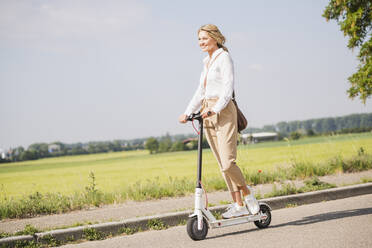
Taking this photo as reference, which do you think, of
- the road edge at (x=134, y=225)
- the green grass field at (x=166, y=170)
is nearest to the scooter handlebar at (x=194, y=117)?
the road edge at (x=134, y=225)

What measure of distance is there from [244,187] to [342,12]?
495 inches

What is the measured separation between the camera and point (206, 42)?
15.1ft

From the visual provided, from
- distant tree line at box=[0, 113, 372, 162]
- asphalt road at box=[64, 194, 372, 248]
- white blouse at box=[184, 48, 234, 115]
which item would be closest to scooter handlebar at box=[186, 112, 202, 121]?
white blouse at box=[184, 48, 234, 115]

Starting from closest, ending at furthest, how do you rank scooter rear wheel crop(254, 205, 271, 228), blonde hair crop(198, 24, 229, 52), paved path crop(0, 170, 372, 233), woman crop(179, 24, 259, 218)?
1. woman crop(179, 24, 259, 218)
2. blonde hair crop(198, 24, 229, 52)
3. scooter rear wheel crop(254, 205, 271, 228)
4. paved path crop(0, 170, 372, 233)

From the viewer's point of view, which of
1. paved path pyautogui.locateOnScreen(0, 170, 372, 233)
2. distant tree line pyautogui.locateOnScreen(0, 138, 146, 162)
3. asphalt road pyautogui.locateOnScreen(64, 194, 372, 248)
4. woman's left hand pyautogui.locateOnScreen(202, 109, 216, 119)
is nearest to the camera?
asphalt road pyautogui.locateOnScreen(64, 194, 372, 248)

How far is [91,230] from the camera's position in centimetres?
496

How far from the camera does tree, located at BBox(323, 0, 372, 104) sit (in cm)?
1426

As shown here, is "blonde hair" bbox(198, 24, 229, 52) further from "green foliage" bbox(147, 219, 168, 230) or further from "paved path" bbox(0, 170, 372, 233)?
"paved path" bbox(0, 170, 372, 233)

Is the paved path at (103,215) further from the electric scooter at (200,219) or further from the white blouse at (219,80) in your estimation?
the white blouse at (219,80)

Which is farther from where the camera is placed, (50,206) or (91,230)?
(50,206)

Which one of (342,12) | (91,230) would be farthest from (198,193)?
(342,12)

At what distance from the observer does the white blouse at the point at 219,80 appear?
4.35 m

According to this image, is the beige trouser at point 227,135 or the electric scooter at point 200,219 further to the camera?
the beige trouser at point 227,135

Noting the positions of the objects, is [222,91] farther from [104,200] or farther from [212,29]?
[104,200]
